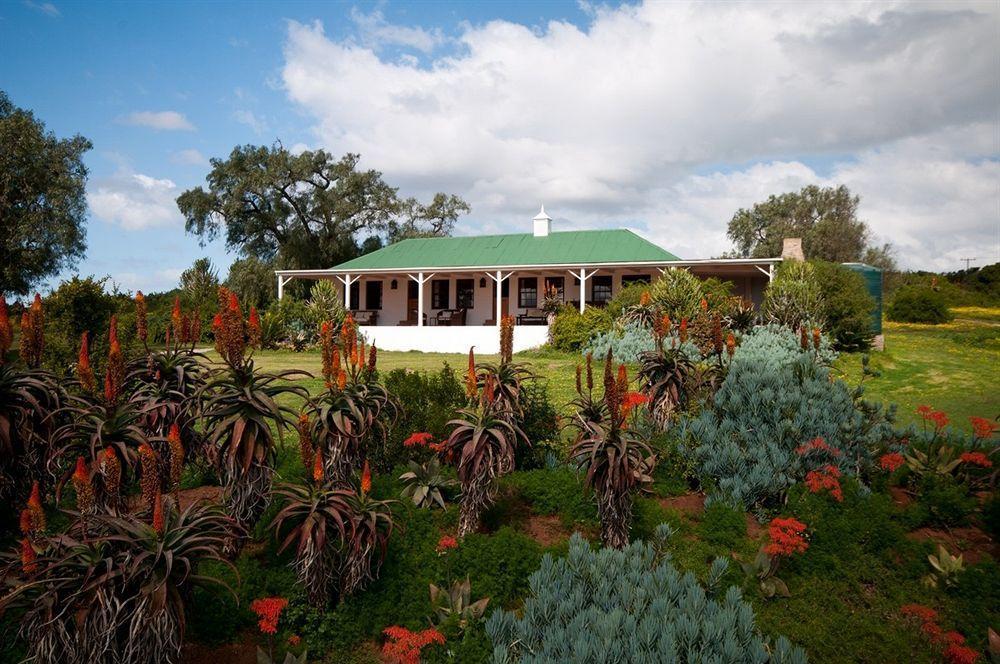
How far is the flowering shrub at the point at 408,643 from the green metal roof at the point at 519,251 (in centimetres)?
1882

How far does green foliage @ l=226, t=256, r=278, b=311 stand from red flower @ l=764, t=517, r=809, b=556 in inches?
1281

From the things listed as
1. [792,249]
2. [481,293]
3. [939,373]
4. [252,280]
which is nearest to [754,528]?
[939,373]

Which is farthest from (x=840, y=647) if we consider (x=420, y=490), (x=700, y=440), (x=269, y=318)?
(x=269, y=318)

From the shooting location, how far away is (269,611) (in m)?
3.97

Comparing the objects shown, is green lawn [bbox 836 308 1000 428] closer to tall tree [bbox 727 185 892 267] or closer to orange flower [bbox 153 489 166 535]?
orange flower [bbox 153 489 166 535]

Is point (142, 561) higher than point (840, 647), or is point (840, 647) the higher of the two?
point (142, 561)

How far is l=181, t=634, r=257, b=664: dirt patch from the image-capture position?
4016 mm

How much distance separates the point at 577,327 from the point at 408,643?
1517 cm

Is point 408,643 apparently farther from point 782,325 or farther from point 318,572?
point 782,325

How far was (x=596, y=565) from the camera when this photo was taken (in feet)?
14.1

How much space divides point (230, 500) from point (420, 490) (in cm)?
147

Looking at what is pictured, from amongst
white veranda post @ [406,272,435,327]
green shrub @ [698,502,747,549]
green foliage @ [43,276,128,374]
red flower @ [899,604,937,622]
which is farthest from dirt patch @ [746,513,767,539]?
white veranda post @ [406,272,435,327]

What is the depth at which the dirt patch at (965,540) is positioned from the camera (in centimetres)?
555

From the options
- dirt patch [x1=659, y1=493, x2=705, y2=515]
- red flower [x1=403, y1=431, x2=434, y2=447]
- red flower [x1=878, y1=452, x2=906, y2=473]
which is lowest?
dirt patch [x1=659, y1=493, x2=705, y2=515]
